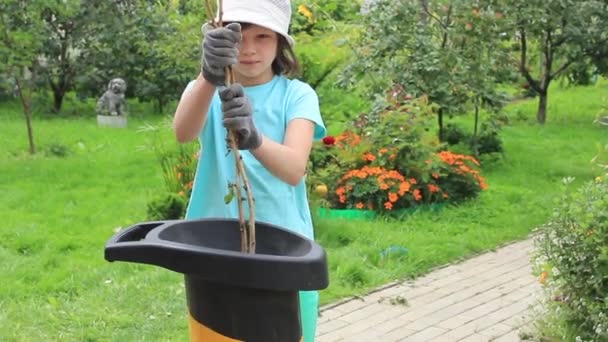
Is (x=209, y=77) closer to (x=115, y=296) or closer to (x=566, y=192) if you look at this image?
(x=566, y=192)

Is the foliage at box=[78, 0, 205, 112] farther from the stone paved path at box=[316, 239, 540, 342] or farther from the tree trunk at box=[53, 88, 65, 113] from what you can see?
the stone paved path at box=[316, 239, 540, 342]

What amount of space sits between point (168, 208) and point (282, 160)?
3970mm

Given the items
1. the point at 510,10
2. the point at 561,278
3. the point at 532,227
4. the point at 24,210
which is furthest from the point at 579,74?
the point at 561,278

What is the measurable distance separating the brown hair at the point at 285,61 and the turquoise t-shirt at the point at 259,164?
0.05 m

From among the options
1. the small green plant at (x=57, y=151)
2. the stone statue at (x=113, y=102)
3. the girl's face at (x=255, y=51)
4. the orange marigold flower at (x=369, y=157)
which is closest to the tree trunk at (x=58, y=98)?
the stone statue at (x=113, y=102)

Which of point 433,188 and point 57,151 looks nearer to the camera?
point 433,188

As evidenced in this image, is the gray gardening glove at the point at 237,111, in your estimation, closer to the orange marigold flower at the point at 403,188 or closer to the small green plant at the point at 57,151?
the orange marigold flower at the point at 403,188

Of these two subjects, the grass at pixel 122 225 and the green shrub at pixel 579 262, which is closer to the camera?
the green shrub at pixel 579 262

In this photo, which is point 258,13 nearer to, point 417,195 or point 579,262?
point 579,262

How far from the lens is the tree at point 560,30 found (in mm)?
8406

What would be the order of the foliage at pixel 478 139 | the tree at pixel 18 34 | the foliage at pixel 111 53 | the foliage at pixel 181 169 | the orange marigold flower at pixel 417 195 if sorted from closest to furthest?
1. the foliage at pixel 181 169
2. the orange marigold flower at pixel 417 195
3. the tree at pixel 18 34
4. the foliage at pixel 478 139
5. the foliage at pixel 111 53

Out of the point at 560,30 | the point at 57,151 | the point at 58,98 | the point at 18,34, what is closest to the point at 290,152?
the point at 18,34

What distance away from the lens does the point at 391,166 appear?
683cm

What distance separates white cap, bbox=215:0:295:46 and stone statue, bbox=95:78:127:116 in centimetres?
908
